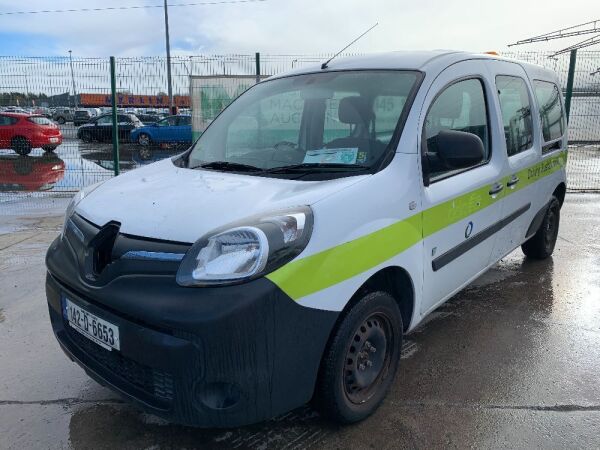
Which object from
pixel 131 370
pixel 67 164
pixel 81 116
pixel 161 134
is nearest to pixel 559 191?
pixel 131 370

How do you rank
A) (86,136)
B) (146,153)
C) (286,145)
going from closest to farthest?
1. (286,145)
2. (146,153)
3. (86,136)

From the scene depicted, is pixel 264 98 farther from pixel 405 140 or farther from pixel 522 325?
pixel 522 325

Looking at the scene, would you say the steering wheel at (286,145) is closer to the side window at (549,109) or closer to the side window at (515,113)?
the side window at (515,113)

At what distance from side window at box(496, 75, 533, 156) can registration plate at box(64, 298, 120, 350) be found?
2976 millimetres

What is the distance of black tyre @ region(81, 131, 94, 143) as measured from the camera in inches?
719

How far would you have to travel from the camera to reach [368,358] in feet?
8.40

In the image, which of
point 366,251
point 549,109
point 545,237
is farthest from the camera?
point 545,237

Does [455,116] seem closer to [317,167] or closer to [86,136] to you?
[317,167]

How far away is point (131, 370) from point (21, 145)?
686 inches

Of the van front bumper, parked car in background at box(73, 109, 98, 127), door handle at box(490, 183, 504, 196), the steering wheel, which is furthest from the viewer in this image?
parked car in background at box(73, 109, 98, 127)

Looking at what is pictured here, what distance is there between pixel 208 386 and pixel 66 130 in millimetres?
18286

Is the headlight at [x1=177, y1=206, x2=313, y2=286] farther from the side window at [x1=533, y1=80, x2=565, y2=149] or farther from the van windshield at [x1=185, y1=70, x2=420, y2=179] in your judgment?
the side window at [x1=533, y1=80, x2=565, y2=149]

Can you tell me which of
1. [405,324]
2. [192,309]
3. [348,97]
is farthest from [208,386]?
[348,97]

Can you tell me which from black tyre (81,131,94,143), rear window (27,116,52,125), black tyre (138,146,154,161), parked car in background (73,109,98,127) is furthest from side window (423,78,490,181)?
black tyre (81,131,94,143)
